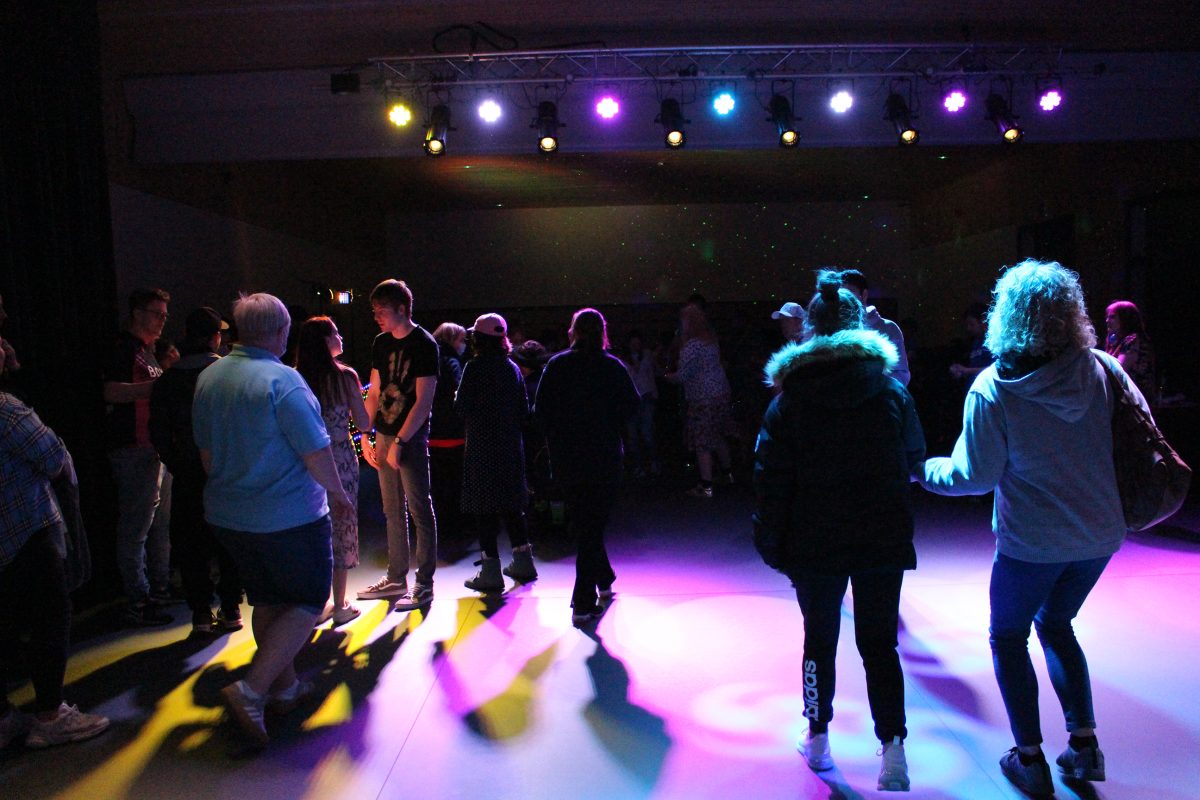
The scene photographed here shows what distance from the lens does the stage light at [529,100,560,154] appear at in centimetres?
629

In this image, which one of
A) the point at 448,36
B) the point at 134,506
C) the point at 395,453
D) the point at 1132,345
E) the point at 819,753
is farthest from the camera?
the point at 448,36

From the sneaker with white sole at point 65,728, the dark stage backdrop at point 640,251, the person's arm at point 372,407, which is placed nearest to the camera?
the sneaker with white sole at point 65,728

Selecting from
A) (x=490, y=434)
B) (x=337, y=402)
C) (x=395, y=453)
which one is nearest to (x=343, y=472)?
(x=395, y=453)

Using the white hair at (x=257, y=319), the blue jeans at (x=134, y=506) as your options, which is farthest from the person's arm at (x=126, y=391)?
the white hair at (x=257, y=319)

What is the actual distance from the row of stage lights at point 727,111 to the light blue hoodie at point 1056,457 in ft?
15.5

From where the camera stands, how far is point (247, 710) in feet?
8.36

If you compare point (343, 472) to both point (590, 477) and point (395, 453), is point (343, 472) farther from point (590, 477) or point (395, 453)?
point (590, 477)

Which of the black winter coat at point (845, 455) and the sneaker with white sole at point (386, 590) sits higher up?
the black winter coat at point (845, 455)

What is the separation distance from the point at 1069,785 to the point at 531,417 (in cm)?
271

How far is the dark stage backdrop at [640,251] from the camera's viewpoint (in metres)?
11.8

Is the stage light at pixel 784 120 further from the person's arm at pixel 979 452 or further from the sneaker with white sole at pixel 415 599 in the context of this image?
the person's arm at pixel 979 452

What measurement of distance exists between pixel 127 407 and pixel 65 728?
171 cm

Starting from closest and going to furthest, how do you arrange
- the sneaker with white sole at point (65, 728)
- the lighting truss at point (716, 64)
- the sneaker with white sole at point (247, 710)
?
the sneaker with white sole at point (247, 710) → the sneaker with white sole at point (65, 728) → the lighting truss at point (716, 64)

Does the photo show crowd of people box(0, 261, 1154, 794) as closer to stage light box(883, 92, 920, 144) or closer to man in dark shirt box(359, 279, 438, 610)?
man in dark shirt box(359, 279, 438, 610)
